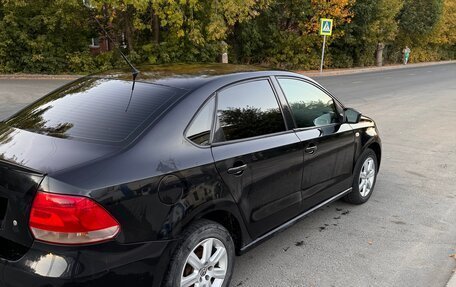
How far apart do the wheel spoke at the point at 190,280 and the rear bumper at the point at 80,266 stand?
0.99 ft

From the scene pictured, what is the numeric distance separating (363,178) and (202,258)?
272 centimetres

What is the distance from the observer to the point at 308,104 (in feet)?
13.1

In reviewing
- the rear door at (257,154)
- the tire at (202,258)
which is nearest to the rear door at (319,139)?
the rear door at (257,154)

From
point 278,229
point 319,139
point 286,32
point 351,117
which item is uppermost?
point 286,32

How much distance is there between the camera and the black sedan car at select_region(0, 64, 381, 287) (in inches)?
89.0

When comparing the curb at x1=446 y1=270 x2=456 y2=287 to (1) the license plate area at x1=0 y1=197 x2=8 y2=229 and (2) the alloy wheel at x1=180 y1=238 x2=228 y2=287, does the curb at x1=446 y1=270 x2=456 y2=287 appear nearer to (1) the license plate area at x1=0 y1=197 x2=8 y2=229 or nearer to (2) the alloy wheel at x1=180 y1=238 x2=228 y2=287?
(2) the alloy wheel at x1=180 y1=238 x2=228 y2=287

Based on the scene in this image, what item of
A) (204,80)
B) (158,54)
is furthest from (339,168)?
(158,54)

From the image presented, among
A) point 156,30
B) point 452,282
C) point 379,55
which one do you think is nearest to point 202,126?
point 452,282

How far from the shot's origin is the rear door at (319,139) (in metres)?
3.77

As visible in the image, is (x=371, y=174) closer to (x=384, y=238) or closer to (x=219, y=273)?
(x=384, y=238)

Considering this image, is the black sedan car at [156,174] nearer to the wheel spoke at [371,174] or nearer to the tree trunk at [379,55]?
the wheel spoke at [371,174]

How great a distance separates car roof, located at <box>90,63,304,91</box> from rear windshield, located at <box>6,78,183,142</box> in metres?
0.10

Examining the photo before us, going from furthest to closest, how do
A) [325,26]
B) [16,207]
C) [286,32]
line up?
[286,32], [325,26], [16,207]

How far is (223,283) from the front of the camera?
3000 mm
